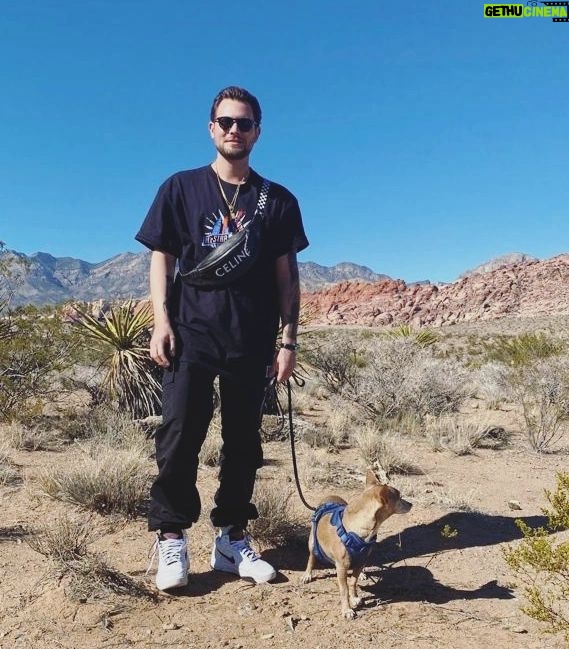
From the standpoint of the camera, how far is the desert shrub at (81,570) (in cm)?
295

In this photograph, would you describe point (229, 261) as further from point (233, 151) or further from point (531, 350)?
point (531, 350)

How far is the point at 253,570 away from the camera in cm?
328

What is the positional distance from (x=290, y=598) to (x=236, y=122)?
2.57m

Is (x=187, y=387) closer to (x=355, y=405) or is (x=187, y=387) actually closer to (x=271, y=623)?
(x=271, y=623)

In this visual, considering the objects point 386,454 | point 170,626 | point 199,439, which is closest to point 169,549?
point 170,626

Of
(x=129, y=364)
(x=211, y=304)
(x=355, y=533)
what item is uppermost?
(x=211, y=304)

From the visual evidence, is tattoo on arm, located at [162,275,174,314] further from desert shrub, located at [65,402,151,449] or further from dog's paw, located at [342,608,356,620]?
desert shrub, located at [65,402,151,449]

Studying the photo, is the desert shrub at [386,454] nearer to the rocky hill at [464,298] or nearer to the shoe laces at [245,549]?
the shoe laces at [245,549]

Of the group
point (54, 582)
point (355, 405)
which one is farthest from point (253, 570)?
point (355, 405)

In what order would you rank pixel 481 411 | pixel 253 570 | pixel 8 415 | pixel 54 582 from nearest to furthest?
pixel 54 582, pixel 253 570, pixel 8 415, pixel 481 411

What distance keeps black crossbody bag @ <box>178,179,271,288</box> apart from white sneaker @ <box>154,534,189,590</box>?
1.41m

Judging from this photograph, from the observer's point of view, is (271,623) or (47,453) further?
(47,453)

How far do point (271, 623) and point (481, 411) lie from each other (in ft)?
28.1

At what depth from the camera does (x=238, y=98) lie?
3184mm
